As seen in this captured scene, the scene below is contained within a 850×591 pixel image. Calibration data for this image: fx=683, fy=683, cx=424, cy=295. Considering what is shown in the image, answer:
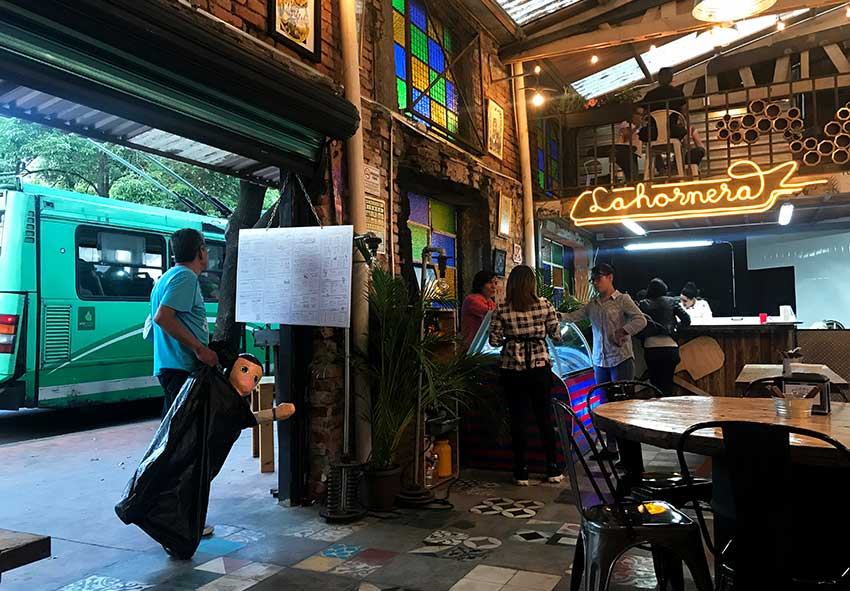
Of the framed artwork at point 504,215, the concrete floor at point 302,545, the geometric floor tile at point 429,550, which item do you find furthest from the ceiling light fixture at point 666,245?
the geometric floor tile at point 429,550

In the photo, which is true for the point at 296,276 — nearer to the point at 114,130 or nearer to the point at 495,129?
the point at 114,130

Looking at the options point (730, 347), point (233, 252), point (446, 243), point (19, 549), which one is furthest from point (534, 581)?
point (730, 347)

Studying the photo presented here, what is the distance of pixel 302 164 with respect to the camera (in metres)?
4.31

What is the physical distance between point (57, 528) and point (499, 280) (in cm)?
477

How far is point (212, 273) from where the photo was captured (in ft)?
32.4

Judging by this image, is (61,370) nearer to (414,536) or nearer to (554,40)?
(414,536)

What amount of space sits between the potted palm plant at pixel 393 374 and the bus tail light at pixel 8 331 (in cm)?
452

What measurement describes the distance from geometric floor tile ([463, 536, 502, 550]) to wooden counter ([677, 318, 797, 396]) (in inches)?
180

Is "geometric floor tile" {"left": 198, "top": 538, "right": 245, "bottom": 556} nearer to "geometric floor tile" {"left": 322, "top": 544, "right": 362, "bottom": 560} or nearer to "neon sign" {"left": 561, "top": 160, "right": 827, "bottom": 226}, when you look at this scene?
"geometric floor tile" {"left": 322, "top": 544, "right": 362, "bottom": 560}

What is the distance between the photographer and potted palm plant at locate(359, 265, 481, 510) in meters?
4.29

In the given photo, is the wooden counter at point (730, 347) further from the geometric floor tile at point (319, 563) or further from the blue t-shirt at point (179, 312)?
the blue t-shirt at point (179, 312)

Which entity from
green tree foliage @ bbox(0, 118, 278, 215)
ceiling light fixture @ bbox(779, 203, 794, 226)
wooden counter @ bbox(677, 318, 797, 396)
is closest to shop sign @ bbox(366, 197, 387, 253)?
wooden counter @ bbox(677, 318, 797, 396)

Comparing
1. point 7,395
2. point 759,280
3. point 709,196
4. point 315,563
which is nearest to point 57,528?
point 315,563

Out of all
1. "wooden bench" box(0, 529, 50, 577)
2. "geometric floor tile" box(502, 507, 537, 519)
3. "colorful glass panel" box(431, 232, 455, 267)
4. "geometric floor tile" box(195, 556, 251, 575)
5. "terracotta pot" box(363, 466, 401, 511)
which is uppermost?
"colorful glass panel" box(431, 232, 455, 267)
